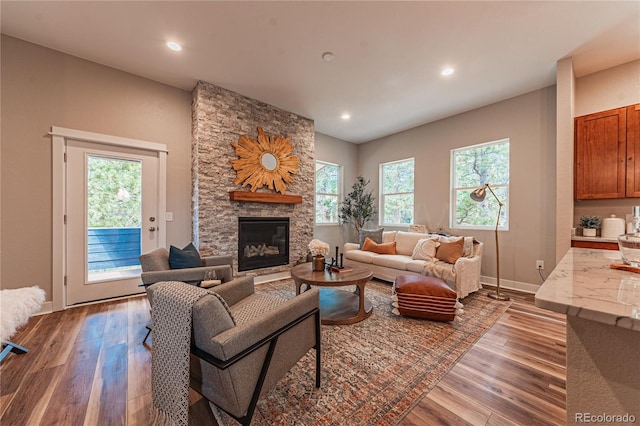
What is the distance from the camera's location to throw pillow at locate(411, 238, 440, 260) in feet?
12.1

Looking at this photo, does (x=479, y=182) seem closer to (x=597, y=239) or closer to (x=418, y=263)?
(x=597, y=239)

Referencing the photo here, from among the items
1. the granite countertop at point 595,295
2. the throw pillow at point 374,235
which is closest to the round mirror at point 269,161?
the throw pillow at point 374,235

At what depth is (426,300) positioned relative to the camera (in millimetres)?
2566

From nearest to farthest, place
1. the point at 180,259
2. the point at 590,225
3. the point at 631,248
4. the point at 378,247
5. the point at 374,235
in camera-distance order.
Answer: the point at 631,248, the point at 180,259, the point at 590,225, the point at 378,247, the point at 374,235

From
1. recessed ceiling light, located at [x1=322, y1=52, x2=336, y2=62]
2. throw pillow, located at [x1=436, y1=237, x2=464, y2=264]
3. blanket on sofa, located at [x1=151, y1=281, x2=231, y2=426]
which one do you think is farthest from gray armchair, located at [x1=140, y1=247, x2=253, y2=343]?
throw pillow, located at [x1=436, y1=237, x2=464, y2=264]

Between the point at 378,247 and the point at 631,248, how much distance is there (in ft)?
11.6

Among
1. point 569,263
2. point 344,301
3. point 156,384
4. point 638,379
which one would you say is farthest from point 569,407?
point 344,301

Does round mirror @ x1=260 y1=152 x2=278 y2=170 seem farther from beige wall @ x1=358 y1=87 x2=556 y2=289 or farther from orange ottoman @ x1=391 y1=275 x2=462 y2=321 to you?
beige wall @ x1=358 y1=87 x2=556 y2=289

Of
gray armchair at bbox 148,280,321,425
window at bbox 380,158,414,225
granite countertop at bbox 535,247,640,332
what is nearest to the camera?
granite countertop at bbox 535,247,640,332

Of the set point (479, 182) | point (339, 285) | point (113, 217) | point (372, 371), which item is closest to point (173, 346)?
point (372, 371)

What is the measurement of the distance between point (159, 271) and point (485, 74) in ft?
14.6

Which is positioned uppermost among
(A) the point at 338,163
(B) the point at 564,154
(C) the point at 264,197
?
(A) the point at 338,163

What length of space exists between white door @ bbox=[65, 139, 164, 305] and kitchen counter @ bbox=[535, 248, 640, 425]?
13.5ft

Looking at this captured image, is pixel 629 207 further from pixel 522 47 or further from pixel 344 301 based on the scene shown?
pixel 344 301
